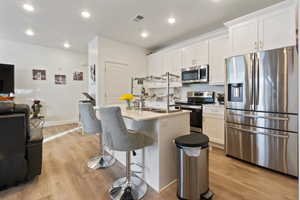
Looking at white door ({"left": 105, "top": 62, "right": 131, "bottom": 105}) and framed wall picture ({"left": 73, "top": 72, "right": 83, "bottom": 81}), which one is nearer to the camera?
white door ({"left": 105, "top": 62, "right": 131, "bottom": 105})

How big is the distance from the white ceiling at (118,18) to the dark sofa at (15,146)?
2019 millimetres

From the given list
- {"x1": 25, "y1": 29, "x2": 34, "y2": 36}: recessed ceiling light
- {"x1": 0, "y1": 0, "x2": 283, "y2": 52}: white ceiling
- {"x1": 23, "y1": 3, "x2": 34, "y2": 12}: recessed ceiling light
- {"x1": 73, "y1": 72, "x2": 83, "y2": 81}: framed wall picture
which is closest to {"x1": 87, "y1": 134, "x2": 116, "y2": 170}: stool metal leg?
{"x1": 0, "y1": 0, "x2": 283, "y2": 52}: white ceiling

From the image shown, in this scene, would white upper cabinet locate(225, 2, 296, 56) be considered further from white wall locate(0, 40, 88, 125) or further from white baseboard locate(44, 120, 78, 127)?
white baseboard locate(44, 120, 78, 127)

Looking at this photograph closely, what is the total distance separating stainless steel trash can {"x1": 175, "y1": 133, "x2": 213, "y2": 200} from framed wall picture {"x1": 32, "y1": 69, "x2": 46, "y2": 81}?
5515mm

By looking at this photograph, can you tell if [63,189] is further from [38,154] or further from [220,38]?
[220,38]

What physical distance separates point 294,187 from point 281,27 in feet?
7.24

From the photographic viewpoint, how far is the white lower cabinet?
3.01 m

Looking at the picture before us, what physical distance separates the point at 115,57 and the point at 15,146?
327 cm

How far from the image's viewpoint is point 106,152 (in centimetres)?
302

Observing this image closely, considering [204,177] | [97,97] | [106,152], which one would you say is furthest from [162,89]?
[204,177]

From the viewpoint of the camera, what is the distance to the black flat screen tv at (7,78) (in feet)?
13.6

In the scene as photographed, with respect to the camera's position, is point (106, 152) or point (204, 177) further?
point (106, 152)

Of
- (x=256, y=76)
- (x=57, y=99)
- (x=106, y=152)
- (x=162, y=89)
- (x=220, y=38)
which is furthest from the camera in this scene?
(x=57, y=99)

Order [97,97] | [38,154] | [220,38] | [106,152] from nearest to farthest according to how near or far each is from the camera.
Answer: [38,154]
[106,152]
[220,38]
[97,97]
